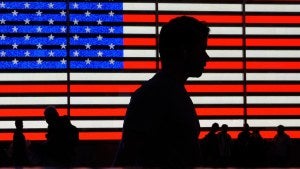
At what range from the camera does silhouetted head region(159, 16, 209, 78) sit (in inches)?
134

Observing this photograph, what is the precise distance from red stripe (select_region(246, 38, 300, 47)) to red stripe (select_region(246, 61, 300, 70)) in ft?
1.41

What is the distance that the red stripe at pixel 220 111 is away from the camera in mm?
18125

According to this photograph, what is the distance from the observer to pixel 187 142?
10.8 ft

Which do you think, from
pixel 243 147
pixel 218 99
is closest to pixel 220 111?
pixel 218 99

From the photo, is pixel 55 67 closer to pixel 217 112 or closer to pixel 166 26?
pixel 217 112

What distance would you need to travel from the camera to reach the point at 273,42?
18516mm

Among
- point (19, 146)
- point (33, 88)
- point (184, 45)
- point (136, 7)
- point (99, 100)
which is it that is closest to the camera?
point (184, 45)

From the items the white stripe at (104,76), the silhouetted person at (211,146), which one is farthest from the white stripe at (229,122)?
the silhouetted person at (211,146)

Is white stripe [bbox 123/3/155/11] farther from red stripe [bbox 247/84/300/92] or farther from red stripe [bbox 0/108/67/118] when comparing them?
red stripe [bbox 247/84/300/92]

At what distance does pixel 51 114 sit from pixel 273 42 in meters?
10.9

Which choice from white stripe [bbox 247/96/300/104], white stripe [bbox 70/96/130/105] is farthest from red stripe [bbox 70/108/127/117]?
white stripe [bbox 247/96/300/104]

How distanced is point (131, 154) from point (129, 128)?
0.12 metres

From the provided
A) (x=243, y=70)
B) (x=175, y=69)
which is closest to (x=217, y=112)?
(x=243, y=70)

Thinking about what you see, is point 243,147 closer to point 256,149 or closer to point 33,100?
point 256,149
